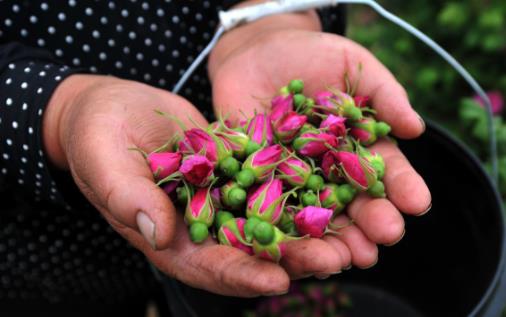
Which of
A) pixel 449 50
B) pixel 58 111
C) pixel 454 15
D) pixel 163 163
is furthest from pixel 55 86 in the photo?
pixel 449 50

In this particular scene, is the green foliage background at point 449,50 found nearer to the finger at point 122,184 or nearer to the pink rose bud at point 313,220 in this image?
the pink rose bud at point 313,220

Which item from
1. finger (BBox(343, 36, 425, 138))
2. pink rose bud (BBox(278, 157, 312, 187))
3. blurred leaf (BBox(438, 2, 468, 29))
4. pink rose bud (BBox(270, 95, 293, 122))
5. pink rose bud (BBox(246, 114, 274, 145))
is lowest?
pink rose bud (BBox(278, 157, 312, 187))

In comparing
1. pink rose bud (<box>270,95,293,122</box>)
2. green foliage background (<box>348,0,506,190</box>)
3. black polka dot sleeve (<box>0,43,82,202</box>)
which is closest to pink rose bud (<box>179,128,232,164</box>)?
pink rose bud (<box>270,95,293,122</box>)

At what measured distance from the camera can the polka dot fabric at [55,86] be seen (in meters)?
0.80

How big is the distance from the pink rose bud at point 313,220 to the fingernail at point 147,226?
193 millimetres

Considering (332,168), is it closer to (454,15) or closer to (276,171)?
(276,171)

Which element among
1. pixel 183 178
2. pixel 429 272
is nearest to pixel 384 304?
pixel 429 272

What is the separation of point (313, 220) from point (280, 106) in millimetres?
218

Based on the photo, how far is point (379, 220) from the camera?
704mm

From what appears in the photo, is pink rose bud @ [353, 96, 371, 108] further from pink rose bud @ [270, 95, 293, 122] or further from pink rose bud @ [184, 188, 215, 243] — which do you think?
pink rose bud @ [184, 188, 215, 243]

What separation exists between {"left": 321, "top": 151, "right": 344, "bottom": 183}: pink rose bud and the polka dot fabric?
0.33 meters

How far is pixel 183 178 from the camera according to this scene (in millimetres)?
→ 716

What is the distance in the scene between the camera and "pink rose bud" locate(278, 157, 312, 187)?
2.48ft

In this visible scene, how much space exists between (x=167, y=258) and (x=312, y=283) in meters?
0.65
